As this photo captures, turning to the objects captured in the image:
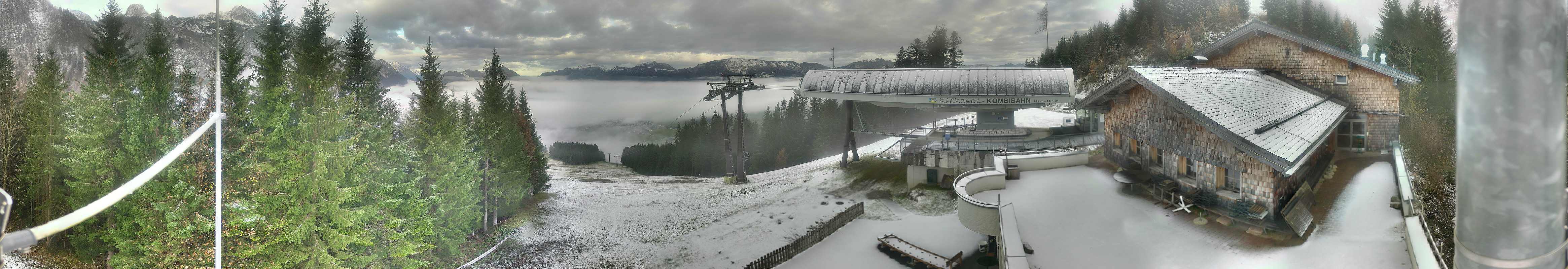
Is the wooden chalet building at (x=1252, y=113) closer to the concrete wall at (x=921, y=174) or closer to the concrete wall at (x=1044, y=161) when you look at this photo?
the concrete wall at (x=1044, y=161)

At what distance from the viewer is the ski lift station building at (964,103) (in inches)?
767

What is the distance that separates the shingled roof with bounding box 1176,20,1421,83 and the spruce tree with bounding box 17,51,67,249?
30488mm

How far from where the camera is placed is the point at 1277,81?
13789 millimetres

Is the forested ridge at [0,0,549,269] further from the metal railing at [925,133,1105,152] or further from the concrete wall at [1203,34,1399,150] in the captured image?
the concrete wall at [1203,34,1399,150]

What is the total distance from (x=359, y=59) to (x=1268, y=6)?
49.7m

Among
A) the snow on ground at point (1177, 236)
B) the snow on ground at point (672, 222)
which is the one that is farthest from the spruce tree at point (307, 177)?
the snow on ground at point (1177, 236)

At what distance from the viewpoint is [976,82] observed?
64.3ft

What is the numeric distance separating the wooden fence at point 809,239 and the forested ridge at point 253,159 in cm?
791

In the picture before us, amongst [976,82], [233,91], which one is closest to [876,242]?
[976,82]

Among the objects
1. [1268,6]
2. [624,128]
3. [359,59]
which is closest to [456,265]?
[359,59]

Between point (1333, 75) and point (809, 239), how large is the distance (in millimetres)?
13144

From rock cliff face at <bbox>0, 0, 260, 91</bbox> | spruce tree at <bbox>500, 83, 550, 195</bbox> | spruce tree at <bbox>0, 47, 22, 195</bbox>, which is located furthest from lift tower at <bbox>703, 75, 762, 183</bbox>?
spruce tree at <bbox>0, 47, 22, 195</bbox>

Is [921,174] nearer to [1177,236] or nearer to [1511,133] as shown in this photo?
[1177,236]

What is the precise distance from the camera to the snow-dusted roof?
19344 millimetres
